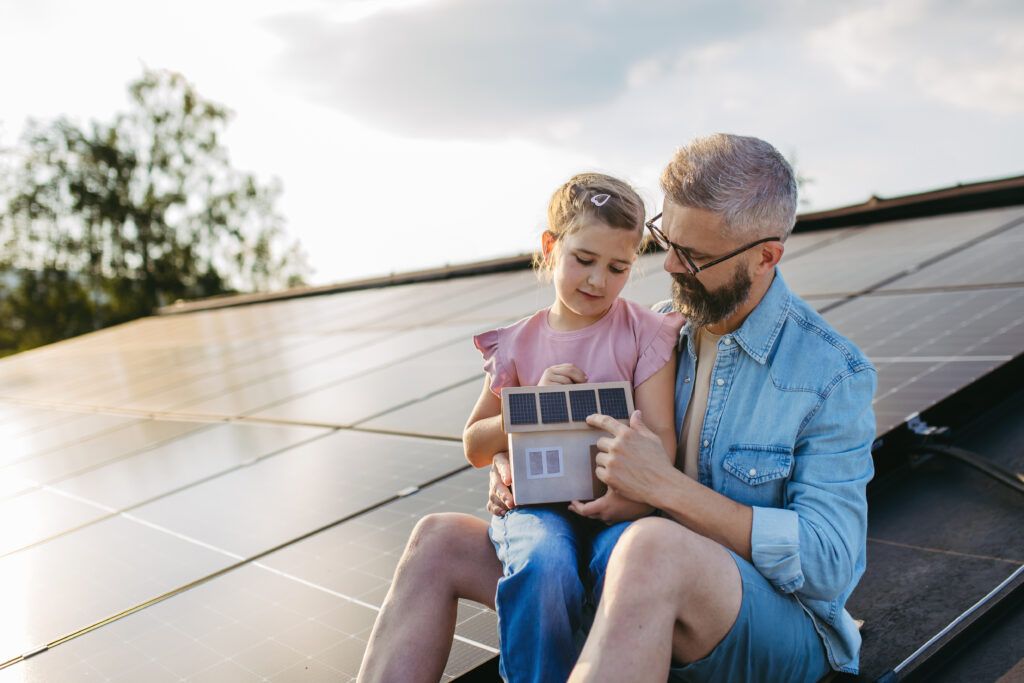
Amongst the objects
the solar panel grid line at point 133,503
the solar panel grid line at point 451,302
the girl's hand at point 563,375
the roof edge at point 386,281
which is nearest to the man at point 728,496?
the girl's hand at point 563,375

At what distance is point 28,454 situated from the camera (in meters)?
6.02

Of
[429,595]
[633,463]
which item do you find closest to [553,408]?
[633,463]

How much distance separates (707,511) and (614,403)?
0.36 meters

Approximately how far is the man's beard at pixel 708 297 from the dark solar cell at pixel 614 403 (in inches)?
12.0

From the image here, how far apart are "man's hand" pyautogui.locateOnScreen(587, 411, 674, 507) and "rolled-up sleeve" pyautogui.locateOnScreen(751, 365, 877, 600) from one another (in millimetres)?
238

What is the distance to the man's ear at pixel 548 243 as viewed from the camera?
2.44 metres

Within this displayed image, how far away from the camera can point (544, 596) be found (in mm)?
1815

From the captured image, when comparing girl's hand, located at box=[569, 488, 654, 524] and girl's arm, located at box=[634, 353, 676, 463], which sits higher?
girl's arm, located at box=[634, 353, 676, 463]

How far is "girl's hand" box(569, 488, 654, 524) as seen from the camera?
6.32 ft

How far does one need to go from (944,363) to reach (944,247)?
2.67 m

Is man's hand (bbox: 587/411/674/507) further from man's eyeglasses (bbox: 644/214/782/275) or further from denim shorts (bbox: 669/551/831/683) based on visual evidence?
man's eyeglasses (bbox: 644/214/782/275)

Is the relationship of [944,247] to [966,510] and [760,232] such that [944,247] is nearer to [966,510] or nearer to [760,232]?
[966,510]

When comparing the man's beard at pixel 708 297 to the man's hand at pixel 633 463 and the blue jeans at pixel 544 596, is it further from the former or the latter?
the blue jeans at pixel 544 596

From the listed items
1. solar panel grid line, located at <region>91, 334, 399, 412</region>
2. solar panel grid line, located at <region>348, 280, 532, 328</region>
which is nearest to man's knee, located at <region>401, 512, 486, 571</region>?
solar panel grid line, located at <region>91, 334, 399, 412</region>
